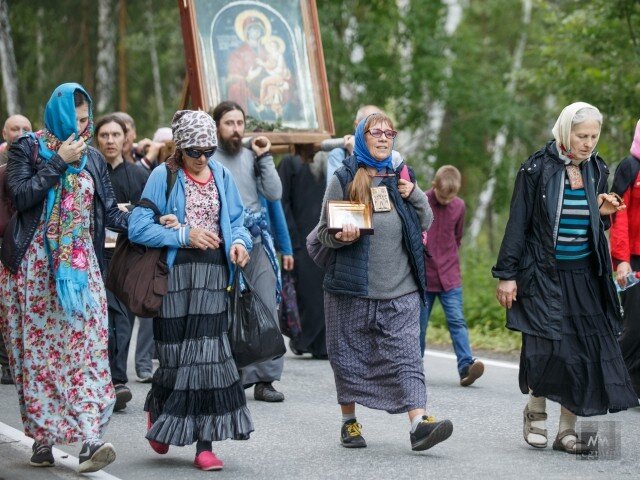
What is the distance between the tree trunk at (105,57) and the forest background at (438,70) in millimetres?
34

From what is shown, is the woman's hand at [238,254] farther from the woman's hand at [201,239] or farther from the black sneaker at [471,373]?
the black sneaker at [471,373]

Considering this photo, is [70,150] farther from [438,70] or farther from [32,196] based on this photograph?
[438,70]

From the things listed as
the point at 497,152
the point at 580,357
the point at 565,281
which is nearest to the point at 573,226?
the point at 565,281

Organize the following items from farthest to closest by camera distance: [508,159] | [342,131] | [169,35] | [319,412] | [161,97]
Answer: [161,97] → [169,35] → [508,159] → [342,131] → [319,412]

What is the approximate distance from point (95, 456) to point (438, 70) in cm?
1807

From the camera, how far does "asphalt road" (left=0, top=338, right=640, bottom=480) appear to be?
7090 mm

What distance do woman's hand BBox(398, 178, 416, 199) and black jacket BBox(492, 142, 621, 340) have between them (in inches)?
24.4

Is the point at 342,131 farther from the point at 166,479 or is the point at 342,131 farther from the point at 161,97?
the point at 166,479

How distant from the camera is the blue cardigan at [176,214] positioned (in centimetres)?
721

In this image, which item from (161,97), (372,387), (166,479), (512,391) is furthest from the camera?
(161,97)

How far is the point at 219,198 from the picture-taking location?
7.43 meters

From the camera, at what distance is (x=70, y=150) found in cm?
699

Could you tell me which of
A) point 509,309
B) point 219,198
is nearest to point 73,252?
point 219,198

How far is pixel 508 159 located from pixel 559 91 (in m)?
8.60
